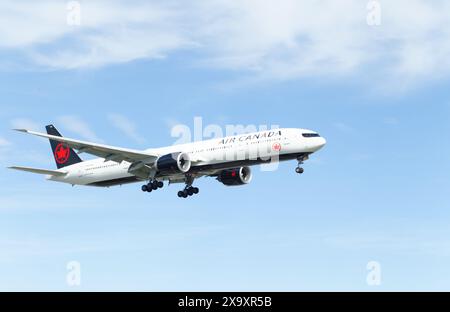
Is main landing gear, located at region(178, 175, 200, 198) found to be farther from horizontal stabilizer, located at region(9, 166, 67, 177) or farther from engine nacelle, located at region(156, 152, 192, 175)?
horizontal stabilizer, located at region(9, 166, 67, 177)

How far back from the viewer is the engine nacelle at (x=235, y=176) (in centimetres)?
8044

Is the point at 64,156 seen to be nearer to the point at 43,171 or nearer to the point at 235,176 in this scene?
the point at 43,171

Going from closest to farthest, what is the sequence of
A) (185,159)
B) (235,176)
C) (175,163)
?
(175,163)
(185,159)
(235,176)

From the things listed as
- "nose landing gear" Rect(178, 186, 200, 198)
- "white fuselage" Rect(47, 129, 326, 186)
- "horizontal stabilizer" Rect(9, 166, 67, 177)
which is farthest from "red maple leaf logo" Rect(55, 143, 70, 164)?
"nose landing gear" Rect(178, 186, 200, 198)

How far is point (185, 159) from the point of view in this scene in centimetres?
7425

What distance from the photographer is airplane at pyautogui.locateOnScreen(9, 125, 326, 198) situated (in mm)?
70812

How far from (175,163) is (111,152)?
5.80 m

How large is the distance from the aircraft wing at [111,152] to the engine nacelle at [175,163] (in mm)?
2177

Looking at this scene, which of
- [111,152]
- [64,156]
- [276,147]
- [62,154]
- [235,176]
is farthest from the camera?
[62,154]

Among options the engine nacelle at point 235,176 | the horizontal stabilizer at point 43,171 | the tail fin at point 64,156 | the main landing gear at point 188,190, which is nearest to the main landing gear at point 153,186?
the main landing gear at point 188,190

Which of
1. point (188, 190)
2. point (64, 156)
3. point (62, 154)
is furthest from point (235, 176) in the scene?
point (62, 154)

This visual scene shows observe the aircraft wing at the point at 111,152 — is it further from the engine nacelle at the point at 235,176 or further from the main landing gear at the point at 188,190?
the engine nacelle at the point at 235,176
